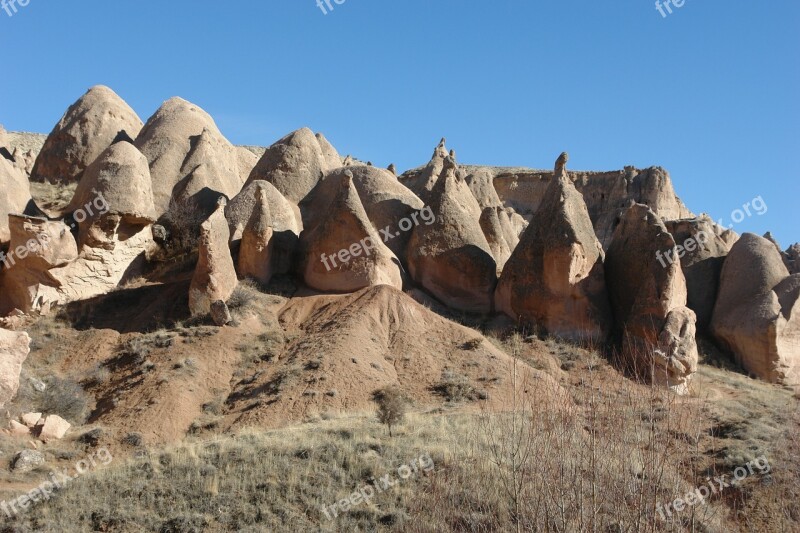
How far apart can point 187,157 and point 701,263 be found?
18.4 m

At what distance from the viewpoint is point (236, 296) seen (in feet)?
68.8

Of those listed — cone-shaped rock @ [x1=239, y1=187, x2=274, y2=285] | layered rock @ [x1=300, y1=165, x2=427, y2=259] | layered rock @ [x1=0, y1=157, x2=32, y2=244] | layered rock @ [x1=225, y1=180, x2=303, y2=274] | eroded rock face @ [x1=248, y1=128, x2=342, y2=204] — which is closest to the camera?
layered rock @ [x1=0, y1=157, x2=32, y2=244]

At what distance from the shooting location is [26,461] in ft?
47.3

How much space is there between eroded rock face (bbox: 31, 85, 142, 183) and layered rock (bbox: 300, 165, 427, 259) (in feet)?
33.8

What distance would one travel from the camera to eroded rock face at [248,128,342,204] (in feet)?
92.3

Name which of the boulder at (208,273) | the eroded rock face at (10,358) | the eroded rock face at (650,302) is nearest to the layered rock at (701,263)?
the eroded rock face at (650,302)

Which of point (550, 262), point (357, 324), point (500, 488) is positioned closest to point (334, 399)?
point (357, 324)

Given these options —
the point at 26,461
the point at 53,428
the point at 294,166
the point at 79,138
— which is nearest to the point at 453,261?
the point at 294,166

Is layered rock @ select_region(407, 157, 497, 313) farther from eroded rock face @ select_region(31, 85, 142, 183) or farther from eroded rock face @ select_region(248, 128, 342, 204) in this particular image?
eroded rock face @ select_region(31, 85, 142, 183)

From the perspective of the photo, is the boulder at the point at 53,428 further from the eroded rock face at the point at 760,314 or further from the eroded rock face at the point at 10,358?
the eroded rock face at the point at 760,314

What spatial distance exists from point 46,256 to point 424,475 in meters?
12.8

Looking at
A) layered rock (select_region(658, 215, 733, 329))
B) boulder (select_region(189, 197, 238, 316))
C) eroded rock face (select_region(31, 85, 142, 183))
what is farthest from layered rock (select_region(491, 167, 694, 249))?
boulder (select_region(189, 197, 238, 316))

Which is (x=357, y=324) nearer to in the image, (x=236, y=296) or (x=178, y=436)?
(x=236, y=296)

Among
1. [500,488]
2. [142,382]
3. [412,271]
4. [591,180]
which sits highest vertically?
[591,180]
